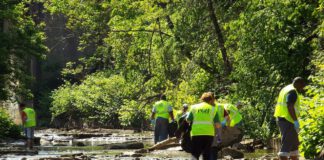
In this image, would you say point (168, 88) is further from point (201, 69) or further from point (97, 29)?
point (97, 29)

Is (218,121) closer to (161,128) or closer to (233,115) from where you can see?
(233,115)

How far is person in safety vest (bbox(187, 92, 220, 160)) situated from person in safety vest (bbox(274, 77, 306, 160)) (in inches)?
52.0

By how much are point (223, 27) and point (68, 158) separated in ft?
33.5

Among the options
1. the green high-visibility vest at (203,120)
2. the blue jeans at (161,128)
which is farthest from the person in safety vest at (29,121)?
the green high-visibility vest at (203,120)

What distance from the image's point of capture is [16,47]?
102 ft

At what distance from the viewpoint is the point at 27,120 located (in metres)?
26.0

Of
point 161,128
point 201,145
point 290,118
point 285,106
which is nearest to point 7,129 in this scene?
point 161,128

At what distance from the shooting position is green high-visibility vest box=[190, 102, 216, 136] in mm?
13547

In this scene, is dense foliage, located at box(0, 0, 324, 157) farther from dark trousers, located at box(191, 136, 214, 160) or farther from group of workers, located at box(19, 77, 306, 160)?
dark trousers, located at box(191, 136, 214, 160)

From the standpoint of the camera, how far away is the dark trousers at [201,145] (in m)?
13.7

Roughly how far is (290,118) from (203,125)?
1.61m

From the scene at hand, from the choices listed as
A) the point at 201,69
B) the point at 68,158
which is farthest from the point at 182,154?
the point at 201,69

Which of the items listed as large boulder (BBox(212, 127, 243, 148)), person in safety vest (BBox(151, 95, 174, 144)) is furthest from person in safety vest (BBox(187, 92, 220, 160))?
person in safety vest (BBox(151, 95, 174, 144))

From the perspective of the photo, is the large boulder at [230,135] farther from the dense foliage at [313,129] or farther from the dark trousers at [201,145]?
the dark trousers at [201,145]
